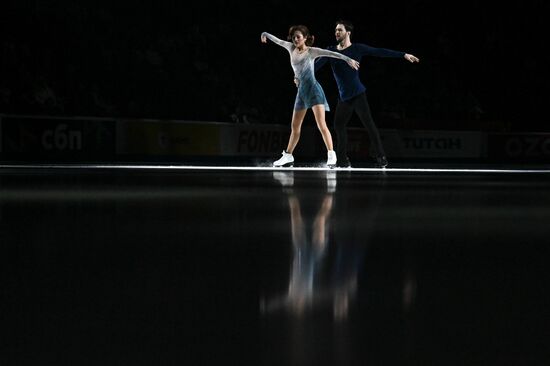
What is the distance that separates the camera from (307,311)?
2453 mm

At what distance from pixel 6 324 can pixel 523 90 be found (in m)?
31.9

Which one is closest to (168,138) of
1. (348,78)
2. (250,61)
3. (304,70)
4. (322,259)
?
(250,61)

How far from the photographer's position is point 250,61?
27.9 m

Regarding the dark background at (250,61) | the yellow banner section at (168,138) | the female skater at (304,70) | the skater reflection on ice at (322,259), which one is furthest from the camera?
the dark background at (250,61)

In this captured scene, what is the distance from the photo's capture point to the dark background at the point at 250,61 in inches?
926

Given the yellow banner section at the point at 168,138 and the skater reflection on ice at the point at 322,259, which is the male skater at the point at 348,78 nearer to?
the skater reflection on ice at the point at 322,259

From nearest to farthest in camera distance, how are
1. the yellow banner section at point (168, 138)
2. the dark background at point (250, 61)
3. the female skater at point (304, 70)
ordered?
the female skater at point (304, 70) → the yellow banner section at point (168, 138) → the dark background at point (250, 61)

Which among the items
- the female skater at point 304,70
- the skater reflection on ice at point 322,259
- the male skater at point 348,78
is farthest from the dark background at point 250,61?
the skater reflection on ice at point 322,259

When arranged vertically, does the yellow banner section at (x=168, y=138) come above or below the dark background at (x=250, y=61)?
below

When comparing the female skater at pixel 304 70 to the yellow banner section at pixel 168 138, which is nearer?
the female skater at pixel 304 70

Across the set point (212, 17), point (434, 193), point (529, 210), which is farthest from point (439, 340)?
point (212, 17)

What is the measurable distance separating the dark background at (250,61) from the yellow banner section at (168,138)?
2.27 m

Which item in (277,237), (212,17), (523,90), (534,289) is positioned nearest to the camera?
(534,289)

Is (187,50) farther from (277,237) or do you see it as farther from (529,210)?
(277,237)
